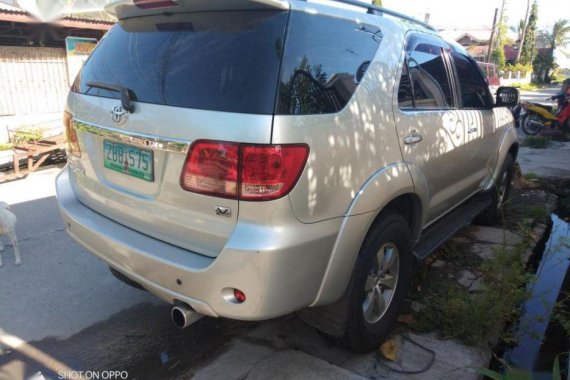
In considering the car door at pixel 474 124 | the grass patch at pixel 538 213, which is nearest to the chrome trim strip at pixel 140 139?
the car door at pixel 474 124

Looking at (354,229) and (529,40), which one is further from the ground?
(529,40)

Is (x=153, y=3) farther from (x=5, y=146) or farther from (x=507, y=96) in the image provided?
(x=5, y=146)

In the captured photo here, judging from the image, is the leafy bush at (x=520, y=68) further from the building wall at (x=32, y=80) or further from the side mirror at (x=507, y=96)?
the side mirror at (x=507, y=96)

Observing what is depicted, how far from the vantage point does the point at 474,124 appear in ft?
12.6

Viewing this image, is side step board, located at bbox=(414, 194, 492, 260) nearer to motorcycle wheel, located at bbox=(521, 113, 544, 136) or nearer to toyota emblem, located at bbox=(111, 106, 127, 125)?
toyota emblem, located at bbox=(111, 106, 127, 125)

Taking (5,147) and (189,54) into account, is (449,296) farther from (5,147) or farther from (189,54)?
(5,147)

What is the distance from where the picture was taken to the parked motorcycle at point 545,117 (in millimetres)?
11836

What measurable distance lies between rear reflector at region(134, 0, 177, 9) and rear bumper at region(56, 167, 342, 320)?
3.87 ft

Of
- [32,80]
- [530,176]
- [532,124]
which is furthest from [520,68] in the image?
[32,80]

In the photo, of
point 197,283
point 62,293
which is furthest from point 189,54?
point 62,293

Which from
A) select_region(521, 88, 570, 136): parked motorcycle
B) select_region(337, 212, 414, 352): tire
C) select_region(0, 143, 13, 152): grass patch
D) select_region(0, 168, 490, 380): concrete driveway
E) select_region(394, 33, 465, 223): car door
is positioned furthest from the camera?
select_region(521, 88, 570, 136): parked motorcycle

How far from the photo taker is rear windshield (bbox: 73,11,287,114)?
6.57 feet

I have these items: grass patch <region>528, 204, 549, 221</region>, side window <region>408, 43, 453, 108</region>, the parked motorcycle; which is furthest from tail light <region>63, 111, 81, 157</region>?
the parked motorcycle

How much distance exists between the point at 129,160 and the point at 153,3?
2.68 ft
